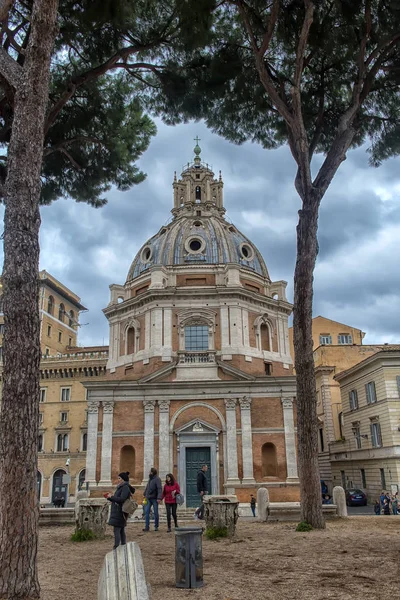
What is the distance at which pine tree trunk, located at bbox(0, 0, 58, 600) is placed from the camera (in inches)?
232

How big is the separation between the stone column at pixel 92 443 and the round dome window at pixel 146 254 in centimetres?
1041

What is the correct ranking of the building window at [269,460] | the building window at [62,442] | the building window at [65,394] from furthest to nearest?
1. the building window at [65,394]
2. the building window at [62,442]
3. the building window at [269,460]

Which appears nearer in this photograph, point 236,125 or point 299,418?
point 299,418

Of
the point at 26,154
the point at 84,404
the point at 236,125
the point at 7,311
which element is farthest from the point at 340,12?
the point at 84,404

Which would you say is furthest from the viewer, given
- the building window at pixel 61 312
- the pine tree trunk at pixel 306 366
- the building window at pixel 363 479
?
the building window at pixel 61 312

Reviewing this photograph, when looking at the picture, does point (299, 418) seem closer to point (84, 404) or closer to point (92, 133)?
point (92, 133)

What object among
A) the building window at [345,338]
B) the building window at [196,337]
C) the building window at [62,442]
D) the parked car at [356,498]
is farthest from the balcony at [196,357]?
the building window at [345,338]

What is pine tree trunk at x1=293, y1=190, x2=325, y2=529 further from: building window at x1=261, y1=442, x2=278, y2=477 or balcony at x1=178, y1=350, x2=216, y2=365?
→ balcony at x1=178, y1=350, x2=216, y2=365

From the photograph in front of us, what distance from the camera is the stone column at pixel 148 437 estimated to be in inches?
1007

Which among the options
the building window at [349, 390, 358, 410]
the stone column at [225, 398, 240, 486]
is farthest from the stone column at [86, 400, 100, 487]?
the building window at [349, 390, 358, 410]

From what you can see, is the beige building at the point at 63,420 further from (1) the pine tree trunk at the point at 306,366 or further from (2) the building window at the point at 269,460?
(1) the pine tree trunk at the point at 306,366

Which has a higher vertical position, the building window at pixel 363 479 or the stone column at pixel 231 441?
the stone column at pixel 231 441

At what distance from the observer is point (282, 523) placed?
44.3 ft

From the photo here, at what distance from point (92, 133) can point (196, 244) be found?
59.3 ft
